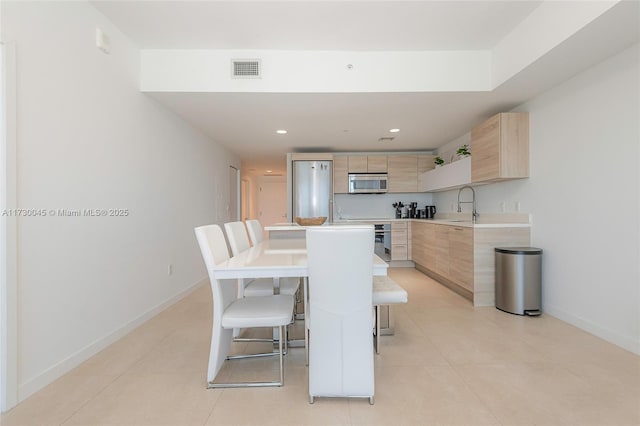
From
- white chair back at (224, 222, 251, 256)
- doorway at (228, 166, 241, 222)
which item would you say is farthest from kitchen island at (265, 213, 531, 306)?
doorway at (228, 166, 241, 222)

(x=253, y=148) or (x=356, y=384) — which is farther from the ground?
(x=253, y=148)

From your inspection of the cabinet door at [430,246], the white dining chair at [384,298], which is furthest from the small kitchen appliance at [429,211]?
the white dining chair at [384,298]

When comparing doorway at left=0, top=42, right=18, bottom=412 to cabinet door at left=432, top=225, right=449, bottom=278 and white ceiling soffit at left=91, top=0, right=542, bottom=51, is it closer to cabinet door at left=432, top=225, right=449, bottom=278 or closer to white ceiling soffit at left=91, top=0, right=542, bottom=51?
white ceiling soffit at left=91, top=0, right=542, bottom=51

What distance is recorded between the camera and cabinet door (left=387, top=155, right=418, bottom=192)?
18.9ft

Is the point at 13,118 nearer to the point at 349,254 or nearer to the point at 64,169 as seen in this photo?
the point at 64,169

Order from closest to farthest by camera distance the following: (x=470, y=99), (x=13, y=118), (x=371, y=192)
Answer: (x=13, y=118)
(x=470, y=99)
(x=371, y=192)

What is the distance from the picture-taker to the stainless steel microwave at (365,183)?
568 centimetres

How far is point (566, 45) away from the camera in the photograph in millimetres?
2168

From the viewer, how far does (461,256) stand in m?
3.60

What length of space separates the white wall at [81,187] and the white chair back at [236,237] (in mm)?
921

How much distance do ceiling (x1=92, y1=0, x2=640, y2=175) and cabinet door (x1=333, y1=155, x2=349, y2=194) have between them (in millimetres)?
1693

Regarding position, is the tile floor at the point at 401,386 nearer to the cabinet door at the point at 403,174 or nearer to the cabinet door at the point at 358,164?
the cabinet door at the point at 403,174

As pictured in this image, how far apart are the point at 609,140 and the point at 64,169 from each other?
386 centimetres

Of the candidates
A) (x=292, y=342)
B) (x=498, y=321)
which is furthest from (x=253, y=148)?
(x=498, y=321)
